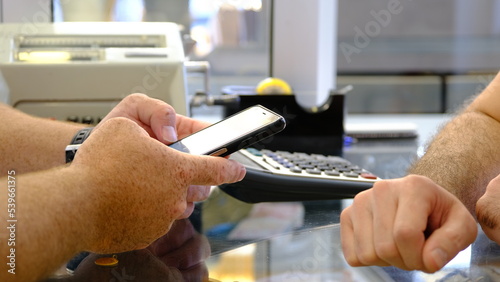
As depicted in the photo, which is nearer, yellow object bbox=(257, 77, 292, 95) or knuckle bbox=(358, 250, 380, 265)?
knuckle bbox=(358, 250, 380, 265)

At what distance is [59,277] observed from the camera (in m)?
0.62

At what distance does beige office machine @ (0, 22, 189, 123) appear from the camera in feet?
4.33

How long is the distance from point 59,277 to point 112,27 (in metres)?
0.90

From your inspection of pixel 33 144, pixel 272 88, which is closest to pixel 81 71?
pixel 33 144

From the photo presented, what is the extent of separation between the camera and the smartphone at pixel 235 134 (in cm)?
72

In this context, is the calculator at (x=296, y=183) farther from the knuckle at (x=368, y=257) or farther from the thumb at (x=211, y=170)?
the knuckle at (x=368, y=257)

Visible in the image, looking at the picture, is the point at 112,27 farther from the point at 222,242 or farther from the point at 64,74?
the point at 222,242

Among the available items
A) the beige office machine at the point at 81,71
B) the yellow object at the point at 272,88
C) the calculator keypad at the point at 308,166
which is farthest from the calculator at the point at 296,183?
the yellow object at the point at 272,88

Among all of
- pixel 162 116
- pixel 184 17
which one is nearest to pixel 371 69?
pixel 184 17

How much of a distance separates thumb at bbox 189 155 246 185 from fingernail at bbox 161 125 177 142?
161mm

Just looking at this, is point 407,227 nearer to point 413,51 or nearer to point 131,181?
point 131,181

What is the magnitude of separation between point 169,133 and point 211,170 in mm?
182

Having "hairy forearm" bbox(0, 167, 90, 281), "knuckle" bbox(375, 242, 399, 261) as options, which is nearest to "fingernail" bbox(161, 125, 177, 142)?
"hairy forearm" bbox(0, 167, 90, 281)

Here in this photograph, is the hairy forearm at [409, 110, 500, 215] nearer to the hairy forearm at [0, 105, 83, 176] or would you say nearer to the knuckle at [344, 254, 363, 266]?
the knuckle at [344, 254, 363, 266]
